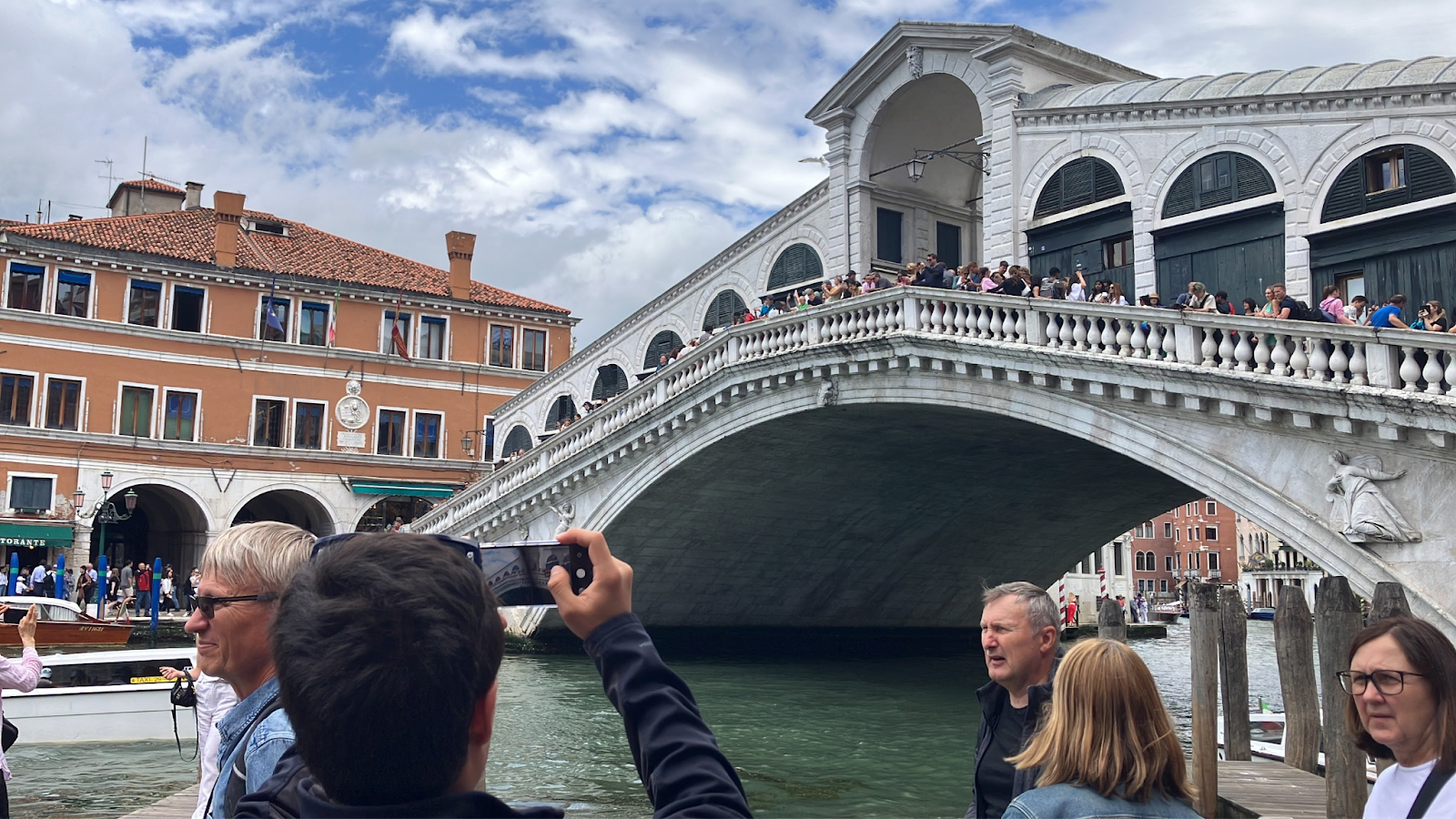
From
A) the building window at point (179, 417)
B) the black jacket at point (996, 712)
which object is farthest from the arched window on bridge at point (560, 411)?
the black jacket at point (996, 712)

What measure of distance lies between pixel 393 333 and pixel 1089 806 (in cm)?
2765

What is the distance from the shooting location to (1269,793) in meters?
6.80

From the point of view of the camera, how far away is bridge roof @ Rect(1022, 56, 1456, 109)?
12930mm

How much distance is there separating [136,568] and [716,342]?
17400 millimetres

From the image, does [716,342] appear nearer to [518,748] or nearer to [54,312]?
[518,748]

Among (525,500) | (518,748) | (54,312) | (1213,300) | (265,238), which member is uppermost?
(265,238)

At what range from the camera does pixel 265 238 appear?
98.2 ft

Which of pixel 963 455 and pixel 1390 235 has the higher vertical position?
pixel 1390 235

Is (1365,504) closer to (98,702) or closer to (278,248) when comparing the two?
(98,702)

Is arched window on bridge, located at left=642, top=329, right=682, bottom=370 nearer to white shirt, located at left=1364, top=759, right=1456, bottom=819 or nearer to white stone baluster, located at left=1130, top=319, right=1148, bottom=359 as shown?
white stone baluster, located at left=1130, top=319, right=1148, bottom=359

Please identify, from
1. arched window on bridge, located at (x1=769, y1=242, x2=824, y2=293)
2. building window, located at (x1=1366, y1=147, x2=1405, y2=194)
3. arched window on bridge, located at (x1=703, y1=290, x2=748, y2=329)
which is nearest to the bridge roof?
building window, located at (x1=1366, y1=147, x2=1405, y2=194)

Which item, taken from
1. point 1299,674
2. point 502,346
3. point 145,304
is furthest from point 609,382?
point 1299,674

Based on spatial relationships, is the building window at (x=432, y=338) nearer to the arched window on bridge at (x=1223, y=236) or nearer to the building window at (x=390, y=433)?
the building window at (x=390, y=433)

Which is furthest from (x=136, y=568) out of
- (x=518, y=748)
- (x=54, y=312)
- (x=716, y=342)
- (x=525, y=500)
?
(x=518, y=748)
